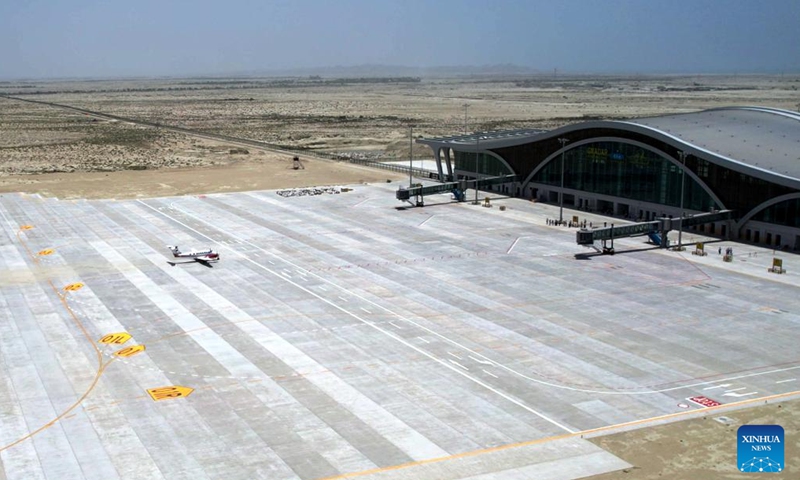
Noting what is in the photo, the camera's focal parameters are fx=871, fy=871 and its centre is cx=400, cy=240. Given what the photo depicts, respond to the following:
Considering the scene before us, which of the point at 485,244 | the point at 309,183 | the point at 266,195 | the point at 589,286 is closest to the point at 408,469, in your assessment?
the point at 589,286

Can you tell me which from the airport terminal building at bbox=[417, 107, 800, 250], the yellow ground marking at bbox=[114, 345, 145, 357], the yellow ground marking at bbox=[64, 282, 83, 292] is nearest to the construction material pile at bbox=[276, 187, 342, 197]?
the airport terminal building at bbox=[417, 107, 800, 250]

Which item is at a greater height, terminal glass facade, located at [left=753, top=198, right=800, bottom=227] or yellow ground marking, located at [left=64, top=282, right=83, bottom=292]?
terminal glass facade, located at [left=753, top=198, right=800, bottom=227]

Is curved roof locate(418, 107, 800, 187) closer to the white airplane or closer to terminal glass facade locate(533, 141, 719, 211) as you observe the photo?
terminal glass facade locate(533, 141, 719, 211)

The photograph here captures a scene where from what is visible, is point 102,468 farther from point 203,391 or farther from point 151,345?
point 151,345

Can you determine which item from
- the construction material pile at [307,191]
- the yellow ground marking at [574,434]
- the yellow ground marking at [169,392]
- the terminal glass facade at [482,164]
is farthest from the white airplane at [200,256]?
the terminal glass facade at [482,164]

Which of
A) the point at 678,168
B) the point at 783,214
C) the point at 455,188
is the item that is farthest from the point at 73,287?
the point at 783,214
